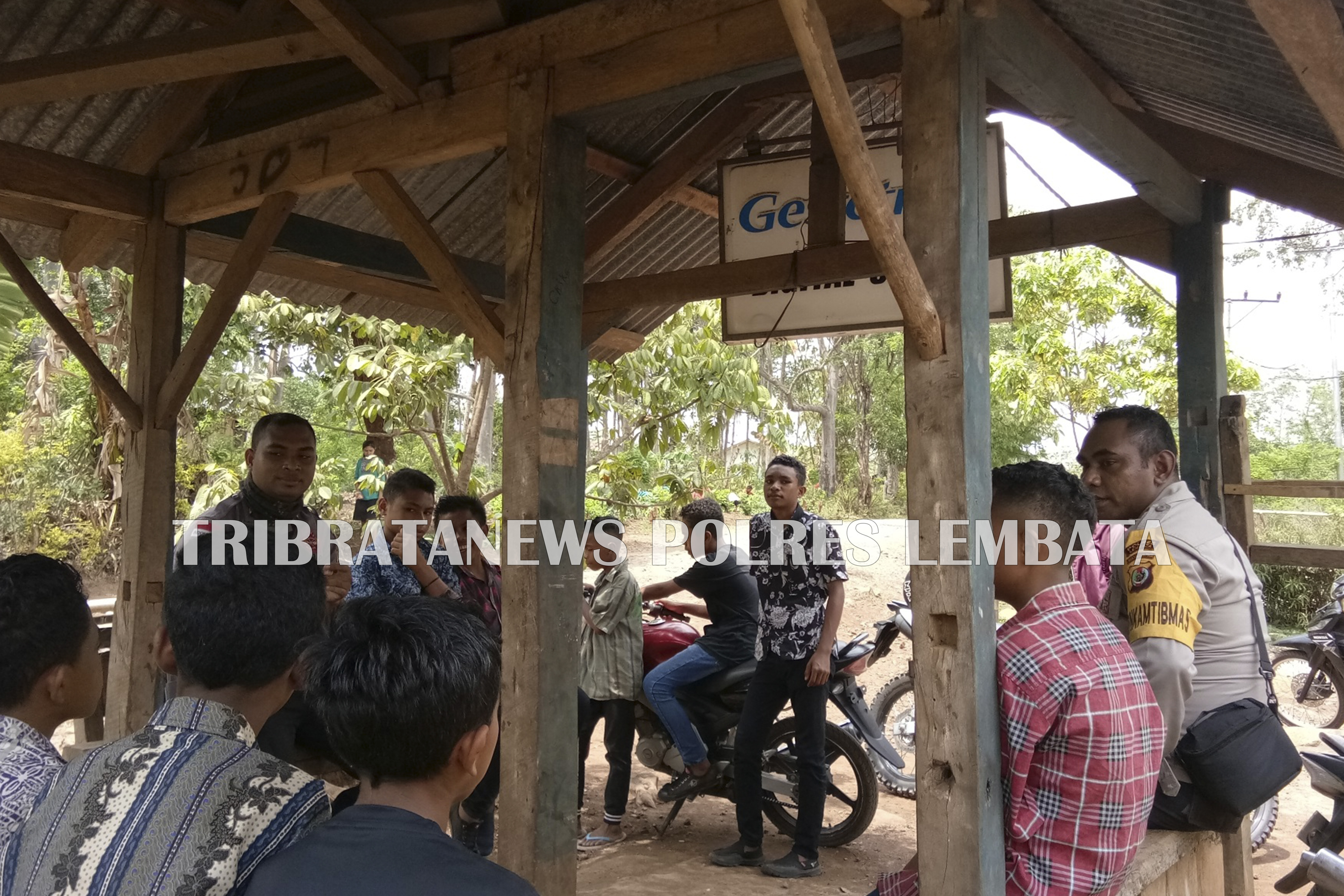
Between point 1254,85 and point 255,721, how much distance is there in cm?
326

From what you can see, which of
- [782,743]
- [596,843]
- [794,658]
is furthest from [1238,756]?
[596,843]

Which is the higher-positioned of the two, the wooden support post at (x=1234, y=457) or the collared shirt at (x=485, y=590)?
the wooden support post at (x=1234, y=457)

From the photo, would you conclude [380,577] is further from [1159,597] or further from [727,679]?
[1159,597]

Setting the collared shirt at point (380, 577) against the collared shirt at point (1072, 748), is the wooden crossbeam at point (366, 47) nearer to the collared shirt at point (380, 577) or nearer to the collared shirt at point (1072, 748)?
the collared shirt at point (380, 577)

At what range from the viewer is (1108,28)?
9.75 ft

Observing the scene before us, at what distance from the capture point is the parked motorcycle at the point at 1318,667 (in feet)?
21.6

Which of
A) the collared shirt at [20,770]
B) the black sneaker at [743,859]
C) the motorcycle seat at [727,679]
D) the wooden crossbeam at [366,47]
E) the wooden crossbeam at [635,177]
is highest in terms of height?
the wooden crossbeam at [635,177]

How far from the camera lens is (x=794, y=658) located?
4.55 m

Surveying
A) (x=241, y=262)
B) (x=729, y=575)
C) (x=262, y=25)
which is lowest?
(x=729, y=575)

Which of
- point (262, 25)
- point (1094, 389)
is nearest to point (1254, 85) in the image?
point (262, 25)

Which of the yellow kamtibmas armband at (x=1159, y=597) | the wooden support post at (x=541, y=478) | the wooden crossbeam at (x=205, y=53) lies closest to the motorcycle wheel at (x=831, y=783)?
the wooden support post at (x=541, y=478)

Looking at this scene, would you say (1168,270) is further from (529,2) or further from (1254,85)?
(529,2)

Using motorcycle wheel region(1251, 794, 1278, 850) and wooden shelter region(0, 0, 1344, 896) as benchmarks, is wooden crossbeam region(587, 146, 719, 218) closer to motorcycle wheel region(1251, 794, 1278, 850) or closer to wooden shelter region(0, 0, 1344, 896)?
wooden shelter region(0, 0, 1344, 896)

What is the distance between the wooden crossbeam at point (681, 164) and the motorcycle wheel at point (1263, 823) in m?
4.08
